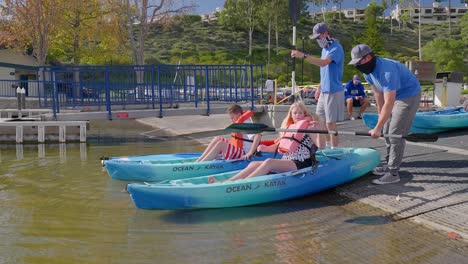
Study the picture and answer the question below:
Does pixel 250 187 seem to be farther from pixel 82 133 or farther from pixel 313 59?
pixel 82 133

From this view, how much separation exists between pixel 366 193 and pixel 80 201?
4.27 metres

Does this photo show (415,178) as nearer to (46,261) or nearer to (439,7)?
(46,261)

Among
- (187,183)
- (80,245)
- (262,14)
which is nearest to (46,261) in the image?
(80,245)

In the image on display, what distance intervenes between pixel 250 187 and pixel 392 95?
2306mm

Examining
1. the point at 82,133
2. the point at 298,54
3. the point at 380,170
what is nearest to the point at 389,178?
the point at 380,170

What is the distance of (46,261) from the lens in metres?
5.42

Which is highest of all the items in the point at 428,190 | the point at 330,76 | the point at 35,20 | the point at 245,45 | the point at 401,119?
the point at 245,45

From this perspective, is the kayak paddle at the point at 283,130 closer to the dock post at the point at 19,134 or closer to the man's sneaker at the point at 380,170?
the man's sneaker at the point at 380,170

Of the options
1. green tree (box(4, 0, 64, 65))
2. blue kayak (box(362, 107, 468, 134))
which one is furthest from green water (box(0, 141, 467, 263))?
green tree (box(4, 0, 64, 65))

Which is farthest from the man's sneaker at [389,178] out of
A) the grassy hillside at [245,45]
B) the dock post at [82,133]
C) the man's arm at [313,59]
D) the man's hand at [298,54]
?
the grassy hillside at [245,45]

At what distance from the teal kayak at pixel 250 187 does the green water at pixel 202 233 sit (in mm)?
162

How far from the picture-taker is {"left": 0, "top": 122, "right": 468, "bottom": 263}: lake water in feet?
18.0

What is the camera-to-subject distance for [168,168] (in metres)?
9.15

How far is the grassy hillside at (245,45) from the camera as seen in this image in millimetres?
61156
